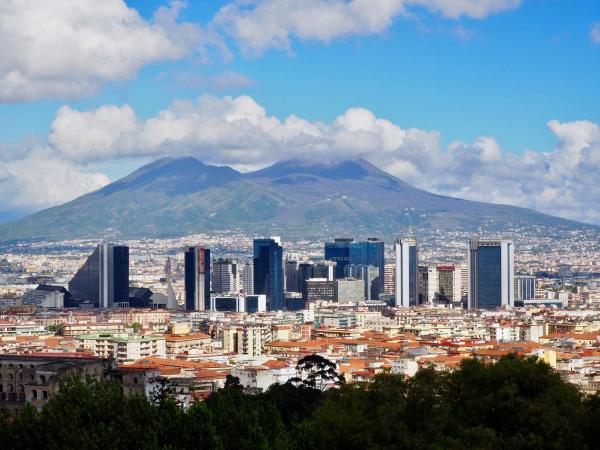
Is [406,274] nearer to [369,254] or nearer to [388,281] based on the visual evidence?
[369,254]

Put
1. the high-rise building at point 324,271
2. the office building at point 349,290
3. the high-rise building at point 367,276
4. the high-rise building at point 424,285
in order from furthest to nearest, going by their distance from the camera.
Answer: the high-rise building at point 324,271, the high-rise building at point 367,276, the high-rise building at point 424,285, the office building at point 349,290


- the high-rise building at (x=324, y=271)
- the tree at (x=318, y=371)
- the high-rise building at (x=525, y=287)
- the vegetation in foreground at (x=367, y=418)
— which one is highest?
the high-rise building at (x=324, y=271)

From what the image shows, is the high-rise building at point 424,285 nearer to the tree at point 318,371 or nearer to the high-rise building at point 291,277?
the high-rise building at point 291,277

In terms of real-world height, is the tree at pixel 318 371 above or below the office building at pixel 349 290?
below

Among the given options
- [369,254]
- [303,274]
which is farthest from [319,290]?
[369,254]

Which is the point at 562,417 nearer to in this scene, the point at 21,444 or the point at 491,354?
the point at 21,444

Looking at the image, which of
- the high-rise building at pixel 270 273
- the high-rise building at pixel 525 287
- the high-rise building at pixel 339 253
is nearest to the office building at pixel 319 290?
the high-rise building at pixel 270 273
